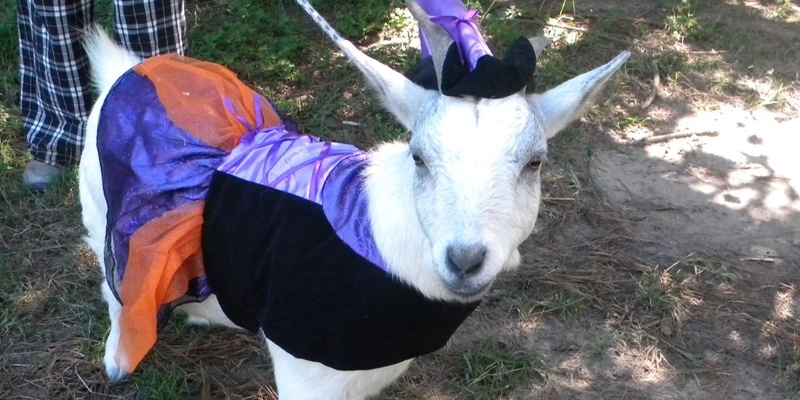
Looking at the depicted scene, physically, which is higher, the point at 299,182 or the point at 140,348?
the point at 299,182

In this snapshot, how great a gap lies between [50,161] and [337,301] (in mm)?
2945

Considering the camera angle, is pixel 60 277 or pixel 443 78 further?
pixel 60 277

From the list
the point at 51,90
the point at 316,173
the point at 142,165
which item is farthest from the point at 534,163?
the point at 51,90

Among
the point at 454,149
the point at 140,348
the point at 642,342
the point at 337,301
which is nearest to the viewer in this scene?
→ the point at 454,149

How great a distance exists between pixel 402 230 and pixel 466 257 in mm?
428

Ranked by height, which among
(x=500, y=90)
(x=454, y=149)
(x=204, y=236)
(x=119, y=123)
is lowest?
(x=204, y=236)

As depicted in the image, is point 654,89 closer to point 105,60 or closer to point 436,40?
point 436,40

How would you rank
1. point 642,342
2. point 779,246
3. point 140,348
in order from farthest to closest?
point 779,246 < point 642,342 < point 140,348

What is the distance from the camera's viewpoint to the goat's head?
226 centimetres

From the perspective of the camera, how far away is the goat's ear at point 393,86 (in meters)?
2.64

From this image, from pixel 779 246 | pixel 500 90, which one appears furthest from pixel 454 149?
pixel 779 246

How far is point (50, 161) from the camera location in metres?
4.81

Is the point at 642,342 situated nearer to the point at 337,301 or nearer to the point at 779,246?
the point at 779,246

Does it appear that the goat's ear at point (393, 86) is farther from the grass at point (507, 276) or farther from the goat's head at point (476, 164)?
the grass at point (507, 276)
